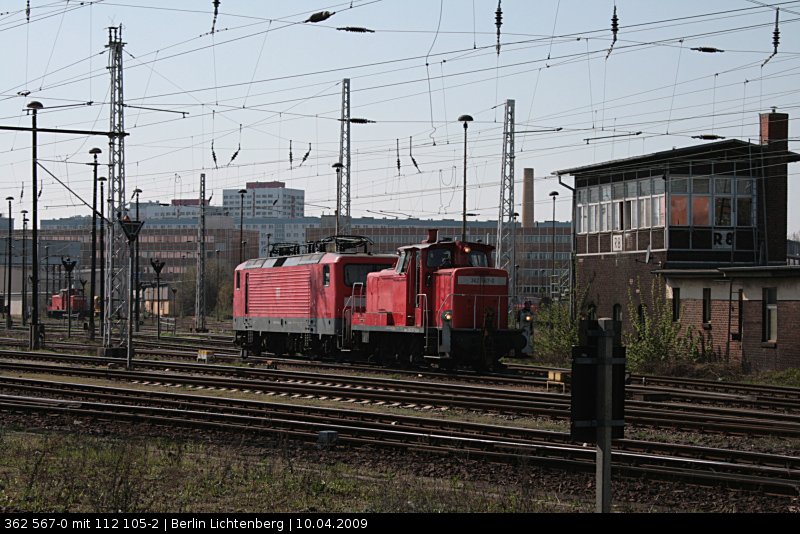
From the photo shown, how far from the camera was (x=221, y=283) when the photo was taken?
106 meters

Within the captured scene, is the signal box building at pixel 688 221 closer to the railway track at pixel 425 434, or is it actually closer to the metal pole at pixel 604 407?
the railway track at pixel 425 434

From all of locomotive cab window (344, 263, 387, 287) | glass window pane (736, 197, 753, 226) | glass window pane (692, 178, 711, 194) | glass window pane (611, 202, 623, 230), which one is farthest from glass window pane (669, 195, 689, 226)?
locomotive cab window (344, 263, 387, 287)

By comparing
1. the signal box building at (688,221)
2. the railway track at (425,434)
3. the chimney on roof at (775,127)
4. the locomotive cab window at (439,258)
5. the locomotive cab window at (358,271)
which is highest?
the chimney on roof at (775,127)

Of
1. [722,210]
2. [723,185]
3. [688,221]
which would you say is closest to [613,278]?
[688,221]

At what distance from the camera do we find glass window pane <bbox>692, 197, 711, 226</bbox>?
39938 mm

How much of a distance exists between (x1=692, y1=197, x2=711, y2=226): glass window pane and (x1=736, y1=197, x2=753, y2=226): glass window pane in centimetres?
140

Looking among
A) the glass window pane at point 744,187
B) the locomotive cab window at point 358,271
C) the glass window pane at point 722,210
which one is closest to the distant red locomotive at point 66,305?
the locomotive cab window at point 358,271

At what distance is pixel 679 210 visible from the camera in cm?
3984

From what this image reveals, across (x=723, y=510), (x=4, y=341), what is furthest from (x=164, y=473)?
(x=4, y=341)

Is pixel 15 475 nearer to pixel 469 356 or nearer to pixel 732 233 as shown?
pixel 469 356

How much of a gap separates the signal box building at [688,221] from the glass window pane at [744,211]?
1.6 inches

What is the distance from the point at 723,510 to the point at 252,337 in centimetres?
2982

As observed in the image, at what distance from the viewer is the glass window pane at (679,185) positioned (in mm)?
39844

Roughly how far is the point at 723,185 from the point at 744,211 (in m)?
1.41
